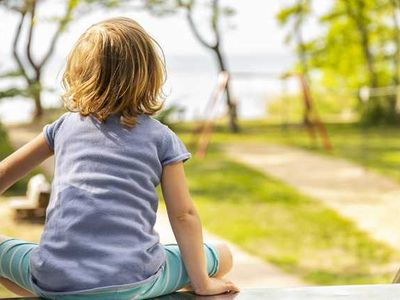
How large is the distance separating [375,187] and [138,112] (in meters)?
6.89

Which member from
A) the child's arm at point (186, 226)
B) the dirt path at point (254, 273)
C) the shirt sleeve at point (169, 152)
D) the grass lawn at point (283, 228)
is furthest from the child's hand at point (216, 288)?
the grass lawn at point (283, 228)

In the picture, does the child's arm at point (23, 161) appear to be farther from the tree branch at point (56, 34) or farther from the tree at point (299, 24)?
the tree at point (299, 24)

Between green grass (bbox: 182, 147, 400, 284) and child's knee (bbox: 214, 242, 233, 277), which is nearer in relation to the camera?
child's knee (bbox: 214, 242, 233, 277)

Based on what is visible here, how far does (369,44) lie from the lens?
1504 centimetres

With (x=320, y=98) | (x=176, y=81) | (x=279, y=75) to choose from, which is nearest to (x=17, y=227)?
(x=279, y=75)

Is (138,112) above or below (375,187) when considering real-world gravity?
above

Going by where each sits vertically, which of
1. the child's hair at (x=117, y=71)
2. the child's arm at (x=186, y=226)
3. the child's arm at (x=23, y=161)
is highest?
the child's hair at (x=117, y=71)

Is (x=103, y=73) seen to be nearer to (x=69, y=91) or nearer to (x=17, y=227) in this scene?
(x=69, y=91)

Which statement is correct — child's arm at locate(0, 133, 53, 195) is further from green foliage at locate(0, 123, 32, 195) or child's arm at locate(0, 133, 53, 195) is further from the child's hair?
green foliage at locate(0, 123, 32, 195)

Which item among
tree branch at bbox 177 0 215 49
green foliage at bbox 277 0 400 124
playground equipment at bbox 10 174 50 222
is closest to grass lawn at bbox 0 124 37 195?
playground equipment at bbox 10 174 50 222

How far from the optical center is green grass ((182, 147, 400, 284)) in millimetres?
5523

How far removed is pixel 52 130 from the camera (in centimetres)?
186

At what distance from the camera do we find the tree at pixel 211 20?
46.1 ft

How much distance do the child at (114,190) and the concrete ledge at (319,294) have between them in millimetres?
28
